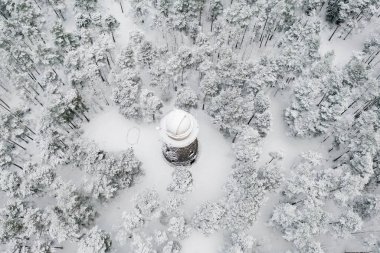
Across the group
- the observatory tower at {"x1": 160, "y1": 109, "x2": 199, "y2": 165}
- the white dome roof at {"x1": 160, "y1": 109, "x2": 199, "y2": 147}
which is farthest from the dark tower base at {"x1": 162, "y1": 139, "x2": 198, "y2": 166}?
the white dome roof at {"x1": 160, "y1": 109, "x2": 199, "y2": 147}

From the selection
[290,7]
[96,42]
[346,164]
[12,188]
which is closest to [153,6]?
[96,42]

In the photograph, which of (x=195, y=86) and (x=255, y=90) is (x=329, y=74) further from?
(x=195, y=86)

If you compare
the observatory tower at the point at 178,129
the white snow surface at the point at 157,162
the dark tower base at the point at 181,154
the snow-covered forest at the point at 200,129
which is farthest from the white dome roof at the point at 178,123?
the white snow surface at the point at 157,162

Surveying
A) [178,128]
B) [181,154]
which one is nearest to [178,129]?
[178,128]

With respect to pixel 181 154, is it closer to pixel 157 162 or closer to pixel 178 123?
pixel 157 162

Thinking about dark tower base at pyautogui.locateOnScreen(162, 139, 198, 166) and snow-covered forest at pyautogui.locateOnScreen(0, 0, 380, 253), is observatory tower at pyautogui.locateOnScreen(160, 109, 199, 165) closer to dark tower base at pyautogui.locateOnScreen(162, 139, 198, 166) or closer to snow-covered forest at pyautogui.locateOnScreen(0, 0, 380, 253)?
dark tower base at pyautogui.locateOnScreen(162, 139, 198, 166)
